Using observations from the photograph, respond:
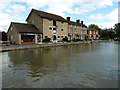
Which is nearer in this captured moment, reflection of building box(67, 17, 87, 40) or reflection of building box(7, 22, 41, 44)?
reflection of building box(7, 22, 41, 44)

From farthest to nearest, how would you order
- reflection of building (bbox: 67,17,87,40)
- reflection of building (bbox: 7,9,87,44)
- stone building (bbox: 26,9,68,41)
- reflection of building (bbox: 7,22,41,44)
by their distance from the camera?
reflection of building (bbox: 67,17,87,40) < stone building (bbox: 26,9,68,41) < reflection of building (bbox: 7,9,87,44) < reflection of building (bbox: 7,22,41,44)

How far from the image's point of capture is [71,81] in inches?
238

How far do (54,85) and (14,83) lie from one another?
2.06 metres

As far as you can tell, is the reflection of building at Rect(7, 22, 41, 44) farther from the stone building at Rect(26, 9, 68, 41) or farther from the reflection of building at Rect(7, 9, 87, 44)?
the stone building at Rect(26, 9, 68, 41)

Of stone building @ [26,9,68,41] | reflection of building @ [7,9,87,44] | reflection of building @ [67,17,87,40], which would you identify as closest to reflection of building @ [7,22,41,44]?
reflection of building @ [7,9,87,44]

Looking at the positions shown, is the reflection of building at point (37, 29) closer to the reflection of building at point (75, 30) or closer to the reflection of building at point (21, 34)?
the reflection of building at point (21, 34)

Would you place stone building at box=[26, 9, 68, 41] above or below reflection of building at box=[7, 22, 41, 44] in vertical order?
above

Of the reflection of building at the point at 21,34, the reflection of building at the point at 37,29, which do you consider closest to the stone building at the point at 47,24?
the reflection of building at the point at 37,29

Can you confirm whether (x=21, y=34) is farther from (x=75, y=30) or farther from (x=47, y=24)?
(x=75, y=30)

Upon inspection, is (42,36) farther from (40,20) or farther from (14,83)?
(14,83)

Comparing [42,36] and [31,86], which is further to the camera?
[42,36]

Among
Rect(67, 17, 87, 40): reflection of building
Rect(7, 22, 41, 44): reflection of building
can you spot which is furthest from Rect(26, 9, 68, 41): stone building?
Rect(67, 17, 87, 40): reflection of building

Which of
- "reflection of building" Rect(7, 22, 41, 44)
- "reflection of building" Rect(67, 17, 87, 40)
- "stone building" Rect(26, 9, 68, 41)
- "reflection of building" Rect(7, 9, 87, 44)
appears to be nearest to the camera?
"reflection of building" Rect(7, 22, 41, 44)

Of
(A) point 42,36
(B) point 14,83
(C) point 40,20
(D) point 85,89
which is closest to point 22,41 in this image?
(A) point 42,36
